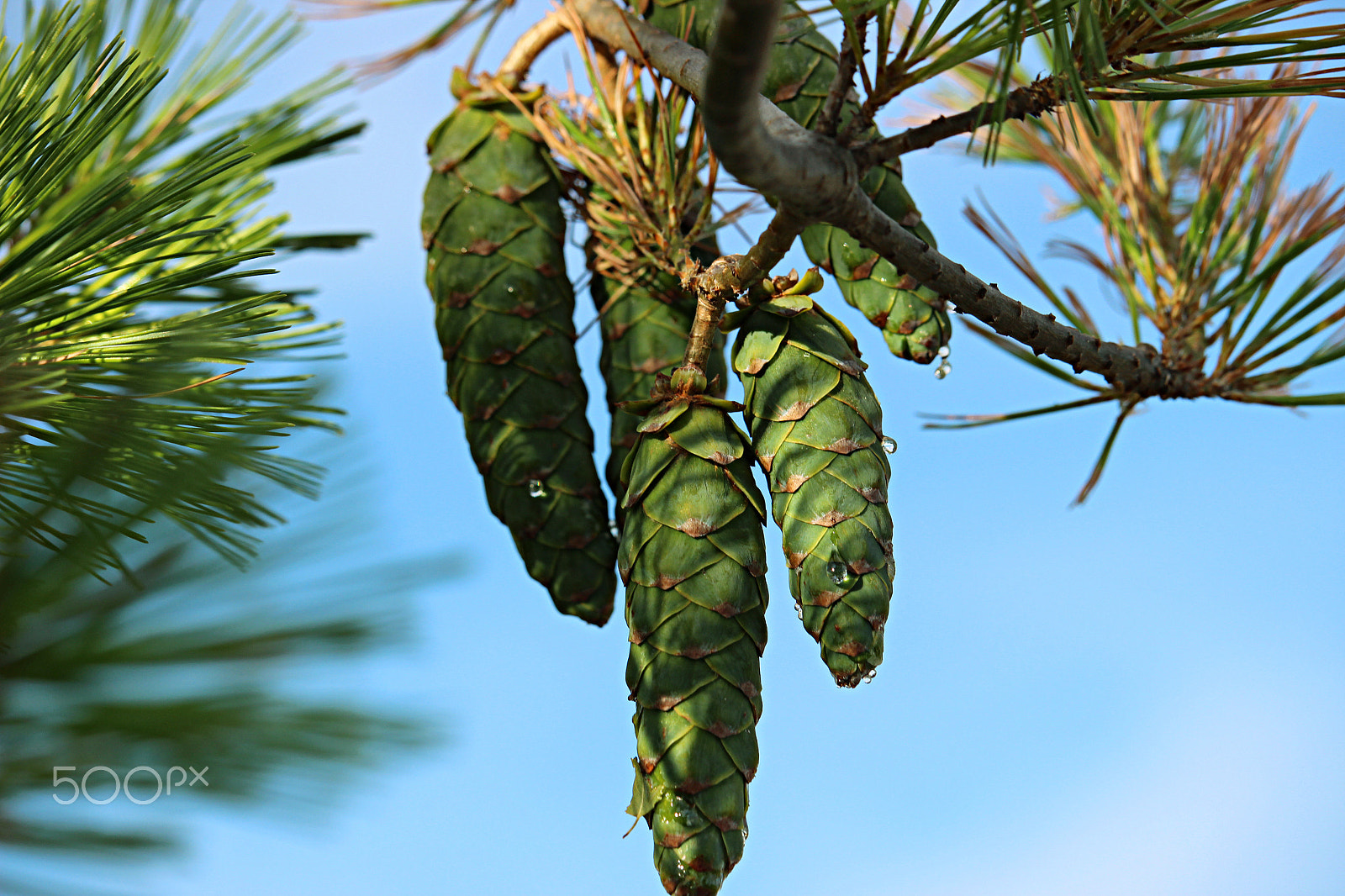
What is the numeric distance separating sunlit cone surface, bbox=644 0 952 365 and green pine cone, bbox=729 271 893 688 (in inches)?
1.5

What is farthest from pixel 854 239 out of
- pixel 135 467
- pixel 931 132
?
pixel 135 467

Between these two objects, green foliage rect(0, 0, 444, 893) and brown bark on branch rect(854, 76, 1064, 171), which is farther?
brown bark on branch rect(854, 76, 1064, 171)

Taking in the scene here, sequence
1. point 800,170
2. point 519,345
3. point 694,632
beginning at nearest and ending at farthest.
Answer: point 800,170
point 694,632
point 519,345

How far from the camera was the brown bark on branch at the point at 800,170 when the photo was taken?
1.58 ft

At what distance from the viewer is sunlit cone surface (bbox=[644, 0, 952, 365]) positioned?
30.7 inches

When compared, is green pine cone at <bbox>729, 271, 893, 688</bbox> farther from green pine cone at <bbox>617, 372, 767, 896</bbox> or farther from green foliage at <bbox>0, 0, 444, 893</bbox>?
green foliage at <bbox>0, 0, 444, 893</bbox>

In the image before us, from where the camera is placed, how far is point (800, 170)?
589 mm

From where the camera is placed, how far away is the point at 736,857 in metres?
0.68

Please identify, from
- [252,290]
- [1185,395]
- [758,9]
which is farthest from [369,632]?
[1185,395]

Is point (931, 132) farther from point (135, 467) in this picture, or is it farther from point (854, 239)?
point (135, 467)

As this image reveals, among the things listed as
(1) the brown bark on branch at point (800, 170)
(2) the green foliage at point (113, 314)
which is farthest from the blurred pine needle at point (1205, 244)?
(2) the green foliage at point (113, 314)

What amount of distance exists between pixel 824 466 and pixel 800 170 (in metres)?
0.21
